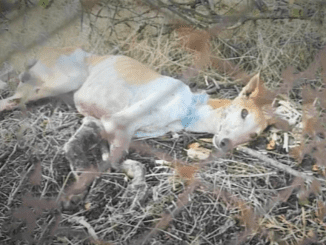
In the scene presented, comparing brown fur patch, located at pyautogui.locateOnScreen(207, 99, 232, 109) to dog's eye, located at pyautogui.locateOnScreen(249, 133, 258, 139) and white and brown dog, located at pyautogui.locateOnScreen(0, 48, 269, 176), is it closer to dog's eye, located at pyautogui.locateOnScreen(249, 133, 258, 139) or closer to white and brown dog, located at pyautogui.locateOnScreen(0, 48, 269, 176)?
white and brown dog, located at pyautogui.locateOnScreen(0, 48, 269, 176)

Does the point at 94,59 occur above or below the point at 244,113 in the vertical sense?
above

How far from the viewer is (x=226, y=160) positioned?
1.65 m

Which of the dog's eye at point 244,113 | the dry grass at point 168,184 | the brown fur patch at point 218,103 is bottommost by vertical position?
the dry grass at point 168,184

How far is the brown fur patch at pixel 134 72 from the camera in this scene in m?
1.69

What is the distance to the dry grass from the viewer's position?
1.63m

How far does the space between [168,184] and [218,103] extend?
0.26 m

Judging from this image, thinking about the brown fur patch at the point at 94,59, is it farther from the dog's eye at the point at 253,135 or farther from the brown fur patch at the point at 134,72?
the dog's eye at the point at 253,135

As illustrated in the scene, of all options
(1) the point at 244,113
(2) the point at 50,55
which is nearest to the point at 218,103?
(1) the point at 244,113

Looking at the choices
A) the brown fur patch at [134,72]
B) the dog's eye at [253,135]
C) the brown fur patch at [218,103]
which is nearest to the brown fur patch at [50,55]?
the brown fur patch at [134,72]

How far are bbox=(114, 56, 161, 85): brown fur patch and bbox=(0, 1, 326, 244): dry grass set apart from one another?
0.02 metres

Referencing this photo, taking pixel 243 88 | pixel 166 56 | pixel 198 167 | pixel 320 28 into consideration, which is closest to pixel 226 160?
pixel 198 167

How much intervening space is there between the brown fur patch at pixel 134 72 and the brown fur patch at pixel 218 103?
0.16 metres

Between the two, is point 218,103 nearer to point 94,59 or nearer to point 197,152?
point 197,152

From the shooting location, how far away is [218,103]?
1.69m
